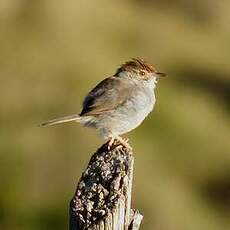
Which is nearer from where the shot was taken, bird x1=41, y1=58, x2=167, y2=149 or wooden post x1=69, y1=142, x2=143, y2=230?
wooden post x1=69, y1=142, x2=143, y2=230

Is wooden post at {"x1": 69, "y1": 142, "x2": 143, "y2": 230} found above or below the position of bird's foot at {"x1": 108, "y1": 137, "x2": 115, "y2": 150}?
below

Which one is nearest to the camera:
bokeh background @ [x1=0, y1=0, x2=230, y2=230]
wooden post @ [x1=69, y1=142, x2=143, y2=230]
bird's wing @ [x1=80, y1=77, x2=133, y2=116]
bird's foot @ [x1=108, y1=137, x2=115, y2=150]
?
wooden post @ [x1=69, y1=142, x2=143, y2=230]

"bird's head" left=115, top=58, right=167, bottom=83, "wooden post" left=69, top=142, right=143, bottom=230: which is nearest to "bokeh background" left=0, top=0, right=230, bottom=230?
"bird's head" left=115, top=58, right=167, bottom=83

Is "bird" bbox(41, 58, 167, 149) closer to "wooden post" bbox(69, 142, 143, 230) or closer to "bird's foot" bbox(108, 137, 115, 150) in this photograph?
"bird's foot" bbox(108, 137, 115, 150)

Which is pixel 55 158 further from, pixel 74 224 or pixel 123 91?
pixel 74 224

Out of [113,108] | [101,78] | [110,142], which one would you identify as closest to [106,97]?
[113,108]

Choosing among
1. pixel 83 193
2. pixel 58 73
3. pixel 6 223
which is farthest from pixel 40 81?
pixel 83 193

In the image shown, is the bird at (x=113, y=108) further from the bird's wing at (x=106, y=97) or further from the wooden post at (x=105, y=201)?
the wooden post at (x=105, y=201)
